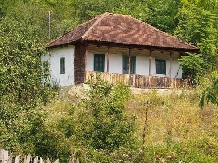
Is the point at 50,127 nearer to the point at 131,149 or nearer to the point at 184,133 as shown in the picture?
the point at 131,149

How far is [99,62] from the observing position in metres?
27.8

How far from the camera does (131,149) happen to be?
1150 centimetres

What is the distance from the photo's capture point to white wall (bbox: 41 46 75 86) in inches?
1101

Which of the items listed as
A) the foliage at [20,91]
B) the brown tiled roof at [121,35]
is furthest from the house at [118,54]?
the foliage at [20,91]

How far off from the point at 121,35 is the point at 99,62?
189cm

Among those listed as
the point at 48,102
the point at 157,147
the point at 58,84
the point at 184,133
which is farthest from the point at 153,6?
the point at 157,147

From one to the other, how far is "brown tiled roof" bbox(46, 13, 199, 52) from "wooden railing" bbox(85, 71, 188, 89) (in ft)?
5.46

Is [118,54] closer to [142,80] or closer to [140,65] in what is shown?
[140,65]

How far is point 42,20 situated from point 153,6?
43.0 ft

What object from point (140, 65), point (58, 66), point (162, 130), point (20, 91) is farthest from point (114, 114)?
point (58, 66)

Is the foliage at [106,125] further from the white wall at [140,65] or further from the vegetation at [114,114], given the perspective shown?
the white wall at [140,65]

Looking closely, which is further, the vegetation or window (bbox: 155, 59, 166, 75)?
→ window (bbox: 155, 59, 166, 75)

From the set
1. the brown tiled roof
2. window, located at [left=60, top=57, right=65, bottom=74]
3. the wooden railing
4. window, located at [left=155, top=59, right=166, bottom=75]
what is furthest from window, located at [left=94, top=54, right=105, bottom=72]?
window, located at [left=155, top=59, right=166, bottom=75]

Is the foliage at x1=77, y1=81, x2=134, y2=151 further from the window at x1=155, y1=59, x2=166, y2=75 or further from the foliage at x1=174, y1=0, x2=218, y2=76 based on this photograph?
the window at x1=155, y1=59, x2=166, y2=75
